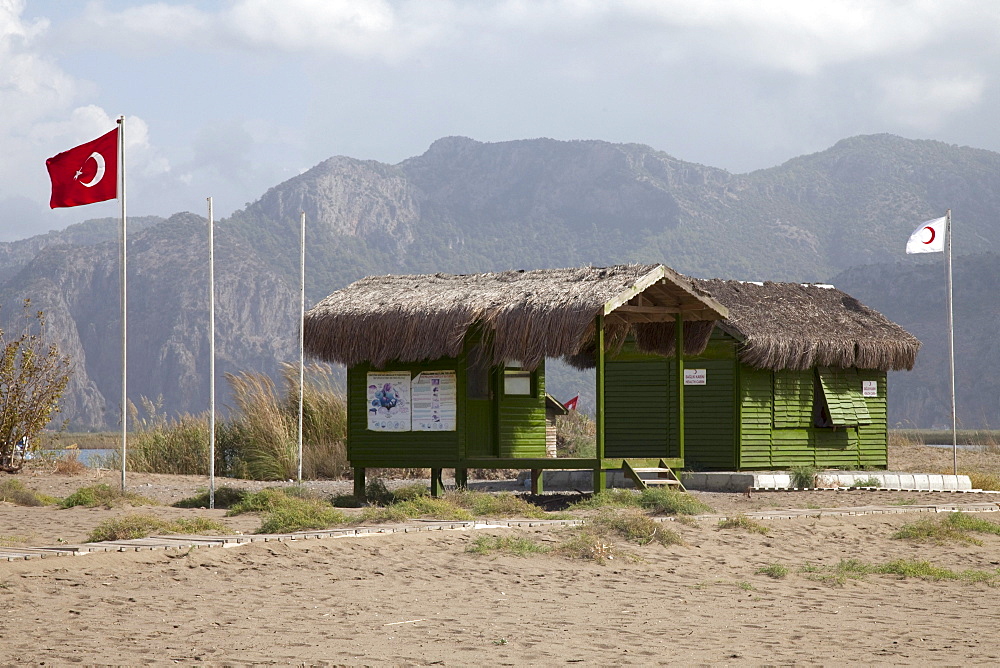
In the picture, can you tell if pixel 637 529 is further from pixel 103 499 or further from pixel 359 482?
pixel 103 499

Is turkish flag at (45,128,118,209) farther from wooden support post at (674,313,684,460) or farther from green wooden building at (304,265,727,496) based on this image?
wooden support post at (674,313,684,460)

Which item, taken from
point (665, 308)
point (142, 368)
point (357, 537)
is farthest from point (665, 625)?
point (142, 368)

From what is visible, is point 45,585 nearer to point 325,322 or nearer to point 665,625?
point 665,625


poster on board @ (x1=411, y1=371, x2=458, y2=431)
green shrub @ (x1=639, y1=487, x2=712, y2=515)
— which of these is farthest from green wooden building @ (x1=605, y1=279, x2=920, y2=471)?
green shrub @ (x1=639, y1=487, x2=712, y2=515)

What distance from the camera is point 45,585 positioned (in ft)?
32.2

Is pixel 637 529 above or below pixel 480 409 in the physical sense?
below

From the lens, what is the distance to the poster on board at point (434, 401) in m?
17.1

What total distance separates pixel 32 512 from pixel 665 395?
1022 cm

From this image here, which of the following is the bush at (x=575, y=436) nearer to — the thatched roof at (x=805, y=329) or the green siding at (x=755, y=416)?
the green siding at (x=755, y=416)

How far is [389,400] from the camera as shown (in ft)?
57.6

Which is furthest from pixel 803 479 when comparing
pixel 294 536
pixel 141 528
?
pixel 141 528

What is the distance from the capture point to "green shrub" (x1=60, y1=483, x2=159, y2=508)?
1612 centimetres

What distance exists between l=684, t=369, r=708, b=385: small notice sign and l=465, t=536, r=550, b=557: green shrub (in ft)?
32.2

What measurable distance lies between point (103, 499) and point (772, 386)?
1045cm
